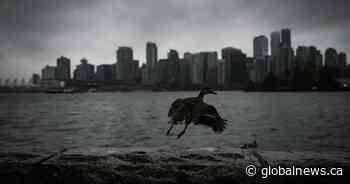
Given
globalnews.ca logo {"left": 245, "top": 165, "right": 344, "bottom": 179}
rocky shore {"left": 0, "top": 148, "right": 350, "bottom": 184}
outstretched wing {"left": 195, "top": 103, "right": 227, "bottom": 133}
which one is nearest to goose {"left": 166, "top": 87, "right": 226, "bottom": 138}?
outstretched wing {"left": 195, "top": 103, "right": 227, "bottom": 133}

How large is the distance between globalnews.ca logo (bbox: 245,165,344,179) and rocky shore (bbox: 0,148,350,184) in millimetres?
41

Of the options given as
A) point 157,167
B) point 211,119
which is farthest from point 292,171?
point 211,119

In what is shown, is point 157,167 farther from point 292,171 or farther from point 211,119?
point 211,119

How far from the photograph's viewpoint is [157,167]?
2.76m

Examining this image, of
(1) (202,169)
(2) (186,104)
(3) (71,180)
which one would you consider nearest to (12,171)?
(3) (71,180)

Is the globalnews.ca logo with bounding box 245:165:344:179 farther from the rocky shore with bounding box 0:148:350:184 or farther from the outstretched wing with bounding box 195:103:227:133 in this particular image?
the outstretched wing with bounding box 195:103:227:133

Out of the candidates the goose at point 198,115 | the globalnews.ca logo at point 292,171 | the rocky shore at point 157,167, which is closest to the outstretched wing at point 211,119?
the goose at point 198,115

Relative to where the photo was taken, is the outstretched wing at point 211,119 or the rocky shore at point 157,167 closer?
the rocky shore at point 157,167

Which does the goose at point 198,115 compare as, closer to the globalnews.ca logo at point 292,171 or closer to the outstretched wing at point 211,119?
the outstretched wing at point 211,119

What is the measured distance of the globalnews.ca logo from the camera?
257 cm

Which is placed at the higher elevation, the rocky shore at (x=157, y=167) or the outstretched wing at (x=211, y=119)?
the outstretched wing at (x=211, y=119)

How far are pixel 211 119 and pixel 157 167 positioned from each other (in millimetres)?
1986

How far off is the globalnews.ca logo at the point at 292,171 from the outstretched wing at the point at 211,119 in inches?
71.5

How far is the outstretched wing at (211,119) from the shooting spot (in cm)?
452
